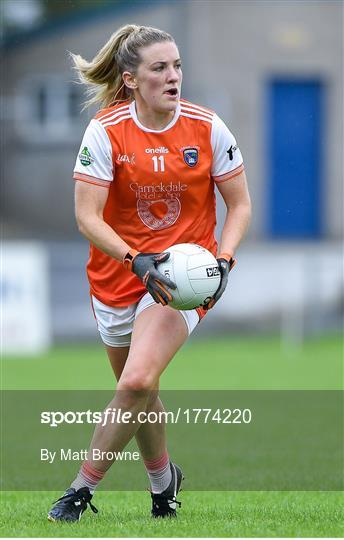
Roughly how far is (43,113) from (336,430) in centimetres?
1448

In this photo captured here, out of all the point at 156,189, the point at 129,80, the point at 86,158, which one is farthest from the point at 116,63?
the point at 156,189

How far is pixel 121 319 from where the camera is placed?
5488 millimetres

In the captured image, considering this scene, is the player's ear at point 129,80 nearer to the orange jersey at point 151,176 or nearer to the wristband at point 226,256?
the orange jersey at point 151,176

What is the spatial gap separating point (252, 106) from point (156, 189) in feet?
50.4

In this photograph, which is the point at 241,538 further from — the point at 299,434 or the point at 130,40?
the point at 299,434

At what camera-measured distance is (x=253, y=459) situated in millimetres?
7773

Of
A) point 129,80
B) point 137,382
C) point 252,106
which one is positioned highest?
point 252,106

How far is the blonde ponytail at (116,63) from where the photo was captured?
17.6ft

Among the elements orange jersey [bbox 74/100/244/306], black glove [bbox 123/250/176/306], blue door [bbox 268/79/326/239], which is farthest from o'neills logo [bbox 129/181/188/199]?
blue door [bbox 268/79/326/239]

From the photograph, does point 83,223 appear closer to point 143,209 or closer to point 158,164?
point 143,209

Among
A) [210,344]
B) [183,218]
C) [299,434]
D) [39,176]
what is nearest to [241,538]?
[183,218]

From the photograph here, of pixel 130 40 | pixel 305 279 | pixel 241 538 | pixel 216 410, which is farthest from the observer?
pixel 305 279

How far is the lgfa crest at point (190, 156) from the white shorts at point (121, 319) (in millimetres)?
618

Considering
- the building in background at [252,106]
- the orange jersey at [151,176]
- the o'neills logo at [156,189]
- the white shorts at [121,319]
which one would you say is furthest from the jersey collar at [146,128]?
the building in background at [252,106]
